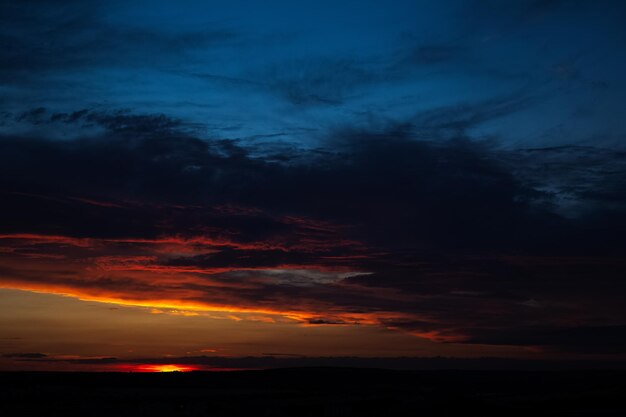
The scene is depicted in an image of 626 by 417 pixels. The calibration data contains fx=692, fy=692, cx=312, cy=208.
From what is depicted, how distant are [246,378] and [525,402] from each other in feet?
221

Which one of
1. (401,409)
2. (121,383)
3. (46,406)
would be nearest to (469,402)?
(401,409)

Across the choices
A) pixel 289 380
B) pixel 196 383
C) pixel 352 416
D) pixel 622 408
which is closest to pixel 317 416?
pixel 352 416

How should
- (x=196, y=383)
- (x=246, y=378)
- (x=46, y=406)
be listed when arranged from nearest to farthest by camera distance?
(x=46, y=406) → (x=196, y=383) → (x=246, y=378)

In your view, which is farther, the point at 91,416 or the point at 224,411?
the point at 224,411

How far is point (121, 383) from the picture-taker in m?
101

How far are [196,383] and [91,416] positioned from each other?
206ft

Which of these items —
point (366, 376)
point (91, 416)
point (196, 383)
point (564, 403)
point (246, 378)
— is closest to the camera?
point (91, 416)

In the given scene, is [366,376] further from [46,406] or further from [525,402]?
[46,406]

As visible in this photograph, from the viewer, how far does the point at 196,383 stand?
96.8 meters

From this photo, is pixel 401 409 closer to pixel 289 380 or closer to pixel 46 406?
pixel 46 406

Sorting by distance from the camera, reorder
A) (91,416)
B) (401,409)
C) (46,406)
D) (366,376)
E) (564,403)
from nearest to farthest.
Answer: (91,416) → (401,409) → (46,406) → (564,403) → (366,376)

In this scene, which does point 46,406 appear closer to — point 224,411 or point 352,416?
point 224,411

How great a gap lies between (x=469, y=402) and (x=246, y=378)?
74.8m

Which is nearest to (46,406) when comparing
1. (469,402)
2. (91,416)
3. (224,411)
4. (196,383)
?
(91,416)
